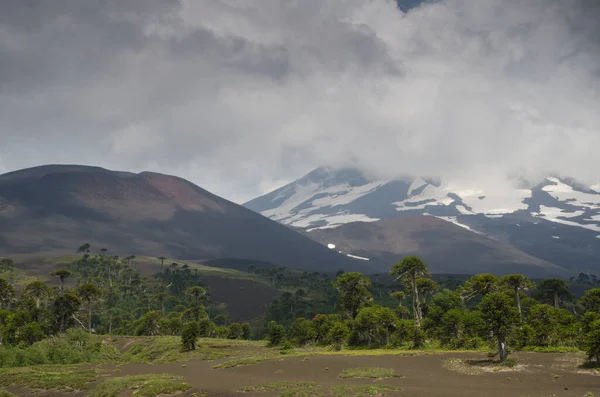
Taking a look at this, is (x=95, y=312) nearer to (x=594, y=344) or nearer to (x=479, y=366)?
(x=479, y=366)

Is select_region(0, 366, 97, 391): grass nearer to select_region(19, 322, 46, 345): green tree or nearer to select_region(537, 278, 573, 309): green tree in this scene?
select_region(19, 322, 46, 345): green tree

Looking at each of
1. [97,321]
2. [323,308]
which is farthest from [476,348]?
[97,321]

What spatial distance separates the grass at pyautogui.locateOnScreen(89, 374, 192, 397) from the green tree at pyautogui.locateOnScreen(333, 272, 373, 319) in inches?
1672

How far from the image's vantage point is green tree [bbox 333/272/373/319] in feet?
264

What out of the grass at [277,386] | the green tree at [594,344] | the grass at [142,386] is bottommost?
the grass at [142,386]

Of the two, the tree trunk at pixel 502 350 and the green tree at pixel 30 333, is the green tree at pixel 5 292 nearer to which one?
the green tree at pixel 30 333

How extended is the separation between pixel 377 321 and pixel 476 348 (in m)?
15.1

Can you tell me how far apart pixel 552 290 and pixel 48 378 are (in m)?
96.2

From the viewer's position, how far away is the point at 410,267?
7631cm

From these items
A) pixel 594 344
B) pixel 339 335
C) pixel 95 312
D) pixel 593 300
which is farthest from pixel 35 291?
pixel 593 300

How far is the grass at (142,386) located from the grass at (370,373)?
15437mm

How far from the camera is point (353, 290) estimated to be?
81.9m

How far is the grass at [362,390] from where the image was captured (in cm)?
3428

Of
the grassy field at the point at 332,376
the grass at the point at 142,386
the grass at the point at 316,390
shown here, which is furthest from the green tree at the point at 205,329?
the grass at the point at 316,390
